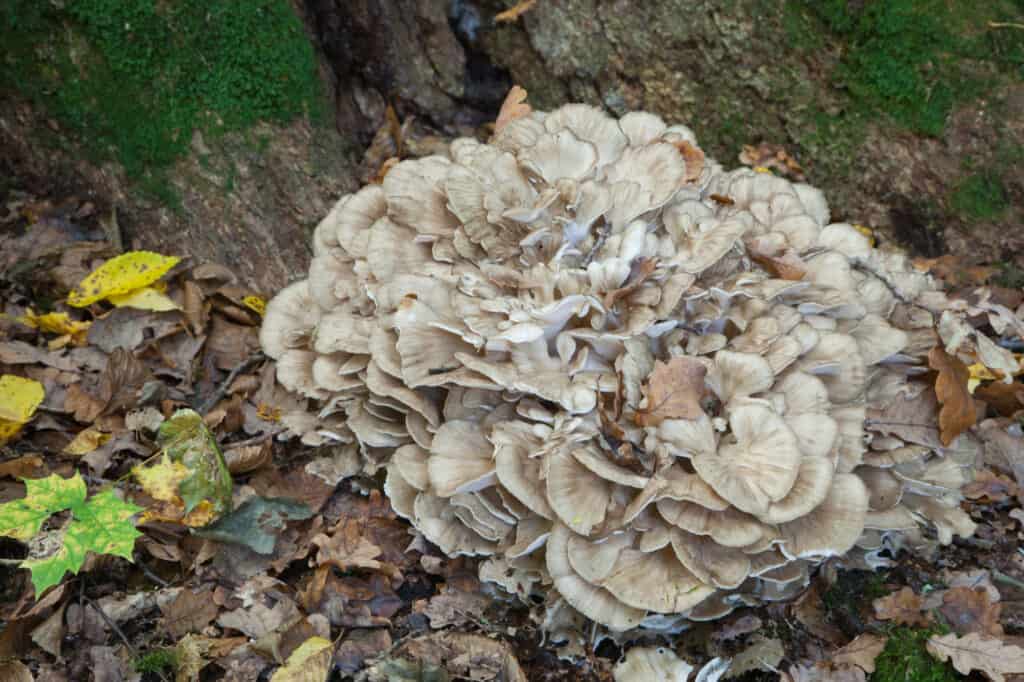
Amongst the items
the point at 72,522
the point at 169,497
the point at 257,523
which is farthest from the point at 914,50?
the point at 72,522

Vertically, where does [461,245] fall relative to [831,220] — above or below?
above

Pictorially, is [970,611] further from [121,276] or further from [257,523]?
[121,276]

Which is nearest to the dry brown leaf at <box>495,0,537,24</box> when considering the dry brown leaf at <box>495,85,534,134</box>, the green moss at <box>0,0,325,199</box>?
the dry brown leaf at <box>495,85,534,134</box>

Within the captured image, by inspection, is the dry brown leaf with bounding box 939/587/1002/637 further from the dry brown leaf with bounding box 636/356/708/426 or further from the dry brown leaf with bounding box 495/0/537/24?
the dry brown leaf with bounding box 495/0/537/24

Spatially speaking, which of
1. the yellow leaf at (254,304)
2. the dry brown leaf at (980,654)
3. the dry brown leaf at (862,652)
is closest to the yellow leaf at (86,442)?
the yellow leaf at (254,304)

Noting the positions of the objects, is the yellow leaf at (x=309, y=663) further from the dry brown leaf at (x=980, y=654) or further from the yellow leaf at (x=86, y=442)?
the dry brown leaf at (x=980, y=654)

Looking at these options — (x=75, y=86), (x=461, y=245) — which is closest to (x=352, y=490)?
(x=461, y=245)

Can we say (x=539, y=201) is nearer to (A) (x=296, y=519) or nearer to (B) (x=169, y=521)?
(A) (x=296, y=519)
